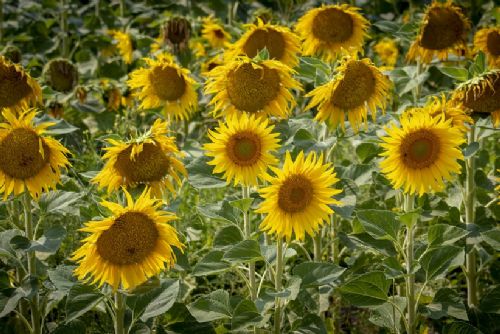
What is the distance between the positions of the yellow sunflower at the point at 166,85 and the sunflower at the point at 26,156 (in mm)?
666

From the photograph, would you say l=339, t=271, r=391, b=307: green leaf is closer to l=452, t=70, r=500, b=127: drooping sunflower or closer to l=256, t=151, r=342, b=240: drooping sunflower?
l=256, t=151, r=342, b=240: drooping sunflower

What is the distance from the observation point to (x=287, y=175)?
2.19m

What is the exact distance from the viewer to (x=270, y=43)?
2.88m

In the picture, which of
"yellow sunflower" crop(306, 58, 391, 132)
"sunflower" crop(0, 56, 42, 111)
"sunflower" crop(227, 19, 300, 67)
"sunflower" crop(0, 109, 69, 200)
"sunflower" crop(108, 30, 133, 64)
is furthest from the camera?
"sunflower" crop(108, 30, 133, 64)

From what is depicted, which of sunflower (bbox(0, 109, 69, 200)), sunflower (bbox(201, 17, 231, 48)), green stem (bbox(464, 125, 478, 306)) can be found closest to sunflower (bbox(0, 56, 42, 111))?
sunflower (bbox(0, 109, 69, 200))

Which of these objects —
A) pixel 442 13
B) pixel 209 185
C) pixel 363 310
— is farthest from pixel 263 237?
pixel 442 13

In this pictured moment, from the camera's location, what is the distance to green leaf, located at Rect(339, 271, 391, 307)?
7.89 feet

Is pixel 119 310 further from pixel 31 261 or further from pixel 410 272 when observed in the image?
pixel 410 272

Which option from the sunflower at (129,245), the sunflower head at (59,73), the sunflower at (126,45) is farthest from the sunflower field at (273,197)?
the sunflower at (126,45)

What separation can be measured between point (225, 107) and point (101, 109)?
1541mm

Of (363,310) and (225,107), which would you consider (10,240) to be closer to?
(225,107)

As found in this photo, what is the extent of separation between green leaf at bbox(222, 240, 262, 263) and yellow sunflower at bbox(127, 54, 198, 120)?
0.90 meters

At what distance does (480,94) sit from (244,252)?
2.83ft

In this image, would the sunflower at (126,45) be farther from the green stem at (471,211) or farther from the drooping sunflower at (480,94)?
the drooping sunflower at (480,94)
